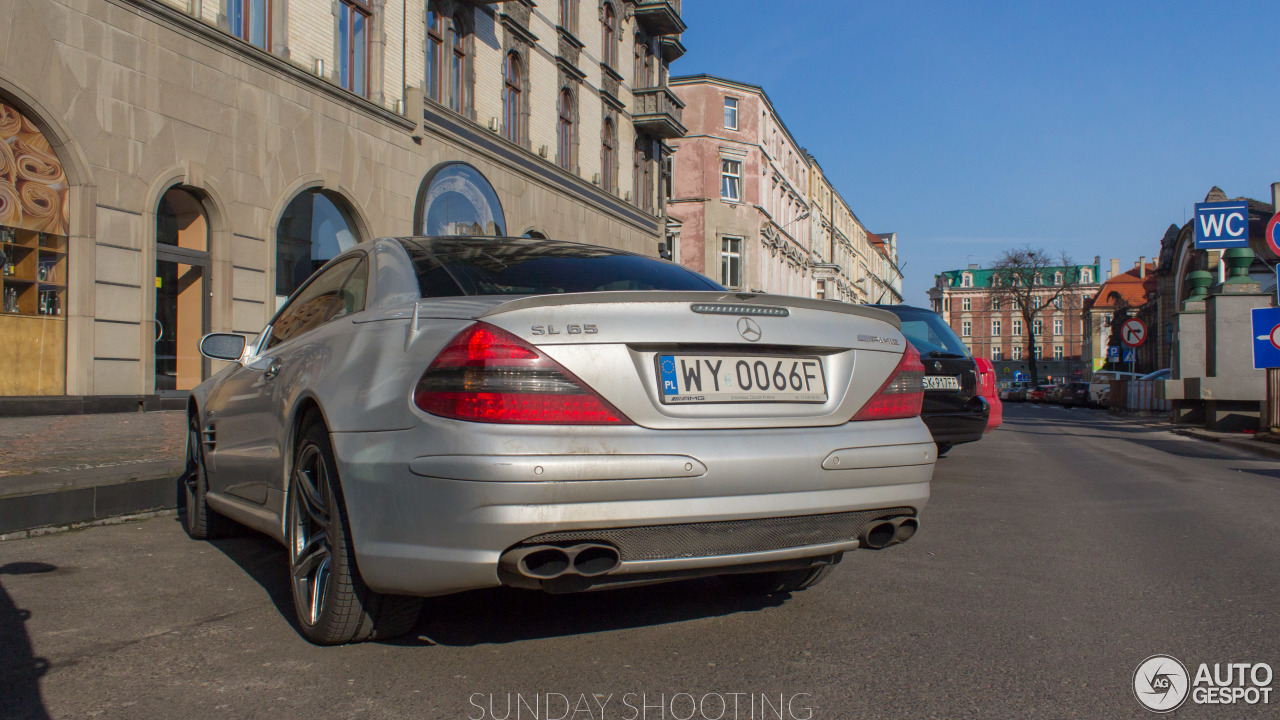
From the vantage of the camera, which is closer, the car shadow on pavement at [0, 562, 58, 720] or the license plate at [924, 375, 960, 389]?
the car shadow on pavement at [0, 562, 58, 720]

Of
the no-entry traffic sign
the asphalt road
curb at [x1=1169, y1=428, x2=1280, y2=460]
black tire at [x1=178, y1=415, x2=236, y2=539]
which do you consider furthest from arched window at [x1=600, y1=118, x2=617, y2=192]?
the asphalt road

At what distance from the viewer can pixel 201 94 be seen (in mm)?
13781

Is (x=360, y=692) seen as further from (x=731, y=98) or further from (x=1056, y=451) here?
(x=731, y=98)

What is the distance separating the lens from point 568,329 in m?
2.88

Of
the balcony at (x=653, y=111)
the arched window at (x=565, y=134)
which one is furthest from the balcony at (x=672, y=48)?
the arched window at (x=565, y=134)

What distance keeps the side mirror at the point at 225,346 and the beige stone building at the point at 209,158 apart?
826cm

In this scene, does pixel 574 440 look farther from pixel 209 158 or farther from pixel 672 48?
pixel 672 48

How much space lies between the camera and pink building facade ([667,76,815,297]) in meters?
48.9

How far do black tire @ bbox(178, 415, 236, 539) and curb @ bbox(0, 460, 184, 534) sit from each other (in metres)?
0.49

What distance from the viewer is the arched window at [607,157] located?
28.6m

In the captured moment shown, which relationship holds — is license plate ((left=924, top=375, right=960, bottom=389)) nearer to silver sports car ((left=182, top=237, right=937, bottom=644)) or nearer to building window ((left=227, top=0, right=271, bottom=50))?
silver sports car ((left=182, top=237, right=937, bottom=644))

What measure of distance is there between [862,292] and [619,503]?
9709 cm

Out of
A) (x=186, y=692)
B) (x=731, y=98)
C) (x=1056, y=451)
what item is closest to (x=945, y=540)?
(x=186, y=692)

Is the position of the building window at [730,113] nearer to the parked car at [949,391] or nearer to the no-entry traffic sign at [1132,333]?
the no-entry traffic sign at [1132,333]
